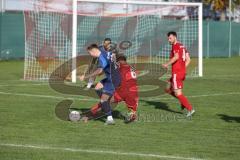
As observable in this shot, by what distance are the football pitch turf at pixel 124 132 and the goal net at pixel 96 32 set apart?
10.6 meters

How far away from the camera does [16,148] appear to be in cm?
1082

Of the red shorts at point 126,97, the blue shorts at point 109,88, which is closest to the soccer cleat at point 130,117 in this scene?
the red shorts at point 126,97

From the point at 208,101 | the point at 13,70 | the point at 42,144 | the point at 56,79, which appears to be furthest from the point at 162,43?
the point at 42,144

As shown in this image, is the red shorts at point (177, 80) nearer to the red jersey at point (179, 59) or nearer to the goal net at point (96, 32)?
the red jersey at point (179, 59)

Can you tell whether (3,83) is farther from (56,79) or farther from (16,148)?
(16,148)

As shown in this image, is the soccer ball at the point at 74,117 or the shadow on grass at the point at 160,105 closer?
the soccer ball at the point at 74,117

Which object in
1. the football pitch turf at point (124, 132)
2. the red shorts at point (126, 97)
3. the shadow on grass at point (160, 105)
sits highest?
the red shorts at point (126, 97)

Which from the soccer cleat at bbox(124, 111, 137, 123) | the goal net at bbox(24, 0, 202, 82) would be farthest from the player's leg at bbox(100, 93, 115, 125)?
the goal net at bbox(24, 0, 202, 82)

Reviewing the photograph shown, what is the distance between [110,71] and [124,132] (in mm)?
1509

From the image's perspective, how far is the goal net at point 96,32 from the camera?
30312 millimetres

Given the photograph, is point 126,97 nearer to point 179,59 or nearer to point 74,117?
point 74,117

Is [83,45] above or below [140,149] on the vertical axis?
above

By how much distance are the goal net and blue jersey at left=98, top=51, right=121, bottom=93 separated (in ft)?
45.9

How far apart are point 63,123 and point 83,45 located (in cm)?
2556
